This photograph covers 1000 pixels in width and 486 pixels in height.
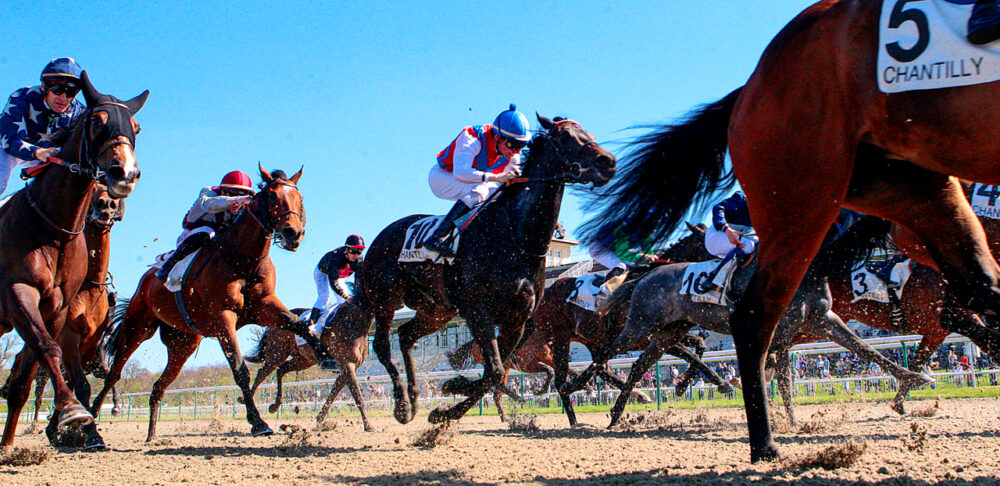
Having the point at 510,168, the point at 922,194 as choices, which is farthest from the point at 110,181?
the point at 922,194

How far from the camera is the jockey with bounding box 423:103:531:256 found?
244 inches

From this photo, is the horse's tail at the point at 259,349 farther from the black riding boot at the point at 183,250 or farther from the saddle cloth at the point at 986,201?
the saddle cloth at the point at 986,201

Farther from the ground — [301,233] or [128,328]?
[301,233]

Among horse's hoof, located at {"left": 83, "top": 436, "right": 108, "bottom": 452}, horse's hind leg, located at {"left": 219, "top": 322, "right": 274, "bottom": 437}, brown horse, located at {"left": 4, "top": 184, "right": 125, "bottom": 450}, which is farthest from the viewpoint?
horse's hind leg, located at {"left": 219, "top": 322, "right": 274, "bottom": 437}

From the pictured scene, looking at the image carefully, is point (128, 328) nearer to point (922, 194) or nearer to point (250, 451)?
point (250, 451)

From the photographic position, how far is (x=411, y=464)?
4574 mm

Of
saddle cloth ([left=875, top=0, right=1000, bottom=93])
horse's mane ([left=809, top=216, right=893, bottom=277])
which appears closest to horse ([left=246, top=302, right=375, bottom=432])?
horse's mane ([left=809, top=216, right=893, bottom=277])

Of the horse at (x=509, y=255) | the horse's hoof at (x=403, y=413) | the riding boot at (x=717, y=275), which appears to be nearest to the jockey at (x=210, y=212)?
the horse at (x=509, y=255)

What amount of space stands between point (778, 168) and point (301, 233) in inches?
185

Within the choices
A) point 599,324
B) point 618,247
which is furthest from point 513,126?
point 599,324

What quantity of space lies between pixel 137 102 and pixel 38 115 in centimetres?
90

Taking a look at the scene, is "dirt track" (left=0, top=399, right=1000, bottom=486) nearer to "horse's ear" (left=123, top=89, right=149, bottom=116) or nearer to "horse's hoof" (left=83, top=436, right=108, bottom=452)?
"horse's hoof" (left=83, top=436, right=108, bottom=452)

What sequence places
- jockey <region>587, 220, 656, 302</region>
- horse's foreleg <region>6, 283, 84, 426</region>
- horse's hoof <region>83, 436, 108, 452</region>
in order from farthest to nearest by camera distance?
horse's hoof <region>83, 436, 108, 452</region>, jockey <region>587, 220, 656, 302</region>, horse's foreleg <region>6, 283, 84, 426</region>

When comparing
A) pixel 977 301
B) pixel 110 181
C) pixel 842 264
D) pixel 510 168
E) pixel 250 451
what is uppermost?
pixel 510 168
